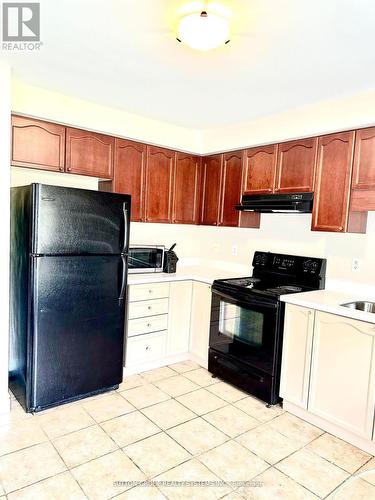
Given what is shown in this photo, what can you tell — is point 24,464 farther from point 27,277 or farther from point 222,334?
point 222,334

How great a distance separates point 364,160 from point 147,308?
7.16 feet

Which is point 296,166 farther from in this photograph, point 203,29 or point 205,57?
point 203,29

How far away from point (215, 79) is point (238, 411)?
2.49m

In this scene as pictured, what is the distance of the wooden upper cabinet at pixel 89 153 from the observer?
9.75 feet

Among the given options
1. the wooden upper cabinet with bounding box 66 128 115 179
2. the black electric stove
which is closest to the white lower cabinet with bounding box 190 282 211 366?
the black electric stove

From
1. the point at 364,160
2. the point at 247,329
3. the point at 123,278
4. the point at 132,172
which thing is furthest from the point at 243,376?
the point at 132,172

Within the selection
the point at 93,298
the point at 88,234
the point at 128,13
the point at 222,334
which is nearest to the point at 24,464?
the point at 93,298

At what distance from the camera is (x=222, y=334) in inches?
125

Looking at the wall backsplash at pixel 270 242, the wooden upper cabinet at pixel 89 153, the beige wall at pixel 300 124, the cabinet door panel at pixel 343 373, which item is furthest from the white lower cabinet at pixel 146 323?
the beige wall at pixel 300 124

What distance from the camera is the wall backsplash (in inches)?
111

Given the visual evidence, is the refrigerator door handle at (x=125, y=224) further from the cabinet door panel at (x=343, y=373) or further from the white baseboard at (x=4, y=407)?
the cabinet door panel at (x=343, y=373)

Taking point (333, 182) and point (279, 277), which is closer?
point (333, 182)

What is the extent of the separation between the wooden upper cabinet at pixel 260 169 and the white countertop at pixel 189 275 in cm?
90

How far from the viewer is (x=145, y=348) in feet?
10.8
